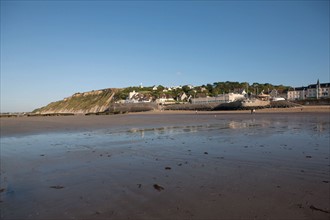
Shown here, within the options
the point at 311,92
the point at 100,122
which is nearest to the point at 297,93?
the point at 311,92

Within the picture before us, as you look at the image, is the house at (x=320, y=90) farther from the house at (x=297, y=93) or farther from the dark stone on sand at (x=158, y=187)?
the dark stone on sand at (x=158, y=187)

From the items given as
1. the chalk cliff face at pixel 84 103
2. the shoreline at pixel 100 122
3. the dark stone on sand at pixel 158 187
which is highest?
the chalk cliff face at pixel 84 103

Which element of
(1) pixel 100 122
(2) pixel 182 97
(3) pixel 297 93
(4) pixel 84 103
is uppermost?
(3) pixel 297 93

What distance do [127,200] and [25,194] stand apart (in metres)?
2.04

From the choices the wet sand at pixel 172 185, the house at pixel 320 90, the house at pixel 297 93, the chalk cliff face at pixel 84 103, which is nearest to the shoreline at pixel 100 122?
the wet sand at pixel 172 185

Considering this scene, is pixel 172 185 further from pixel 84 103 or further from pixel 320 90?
pixel 84 103

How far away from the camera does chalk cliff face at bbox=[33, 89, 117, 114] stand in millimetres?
128700

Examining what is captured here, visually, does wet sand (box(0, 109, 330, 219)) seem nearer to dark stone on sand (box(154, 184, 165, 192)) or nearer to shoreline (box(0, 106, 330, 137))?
dark stone on sand (box(154, 184, 165, 192))

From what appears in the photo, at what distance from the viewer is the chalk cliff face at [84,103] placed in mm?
128700

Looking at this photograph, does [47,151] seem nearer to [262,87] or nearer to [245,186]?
[245,186]

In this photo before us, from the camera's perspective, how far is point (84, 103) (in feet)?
474

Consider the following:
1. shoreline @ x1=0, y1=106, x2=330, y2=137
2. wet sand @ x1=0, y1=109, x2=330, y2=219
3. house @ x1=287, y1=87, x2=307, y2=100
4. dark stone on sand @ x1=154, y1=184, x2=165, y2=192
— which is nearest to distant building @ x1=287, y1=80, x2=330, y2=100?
house @ x1=287, y1=87, x2=307, y2=100

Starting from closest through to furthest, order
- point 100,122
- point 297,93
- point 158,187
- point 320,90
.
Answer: point 158,187 < point 100,122 < point 320,90 < point 297,93

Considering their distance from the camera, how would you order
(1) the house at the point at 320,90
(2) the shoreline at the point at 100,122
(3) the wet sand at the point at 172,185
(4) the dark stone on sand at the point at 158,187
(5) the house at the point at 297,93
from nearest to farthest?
(3) the wet sand at the point at 172,185 < (4) the dark stone on sand at the point at 158,187 < (2) the shoreline at the point at 100,122 < (1) the house at the point at 320,90 < (5) the house at the point at 297,93
